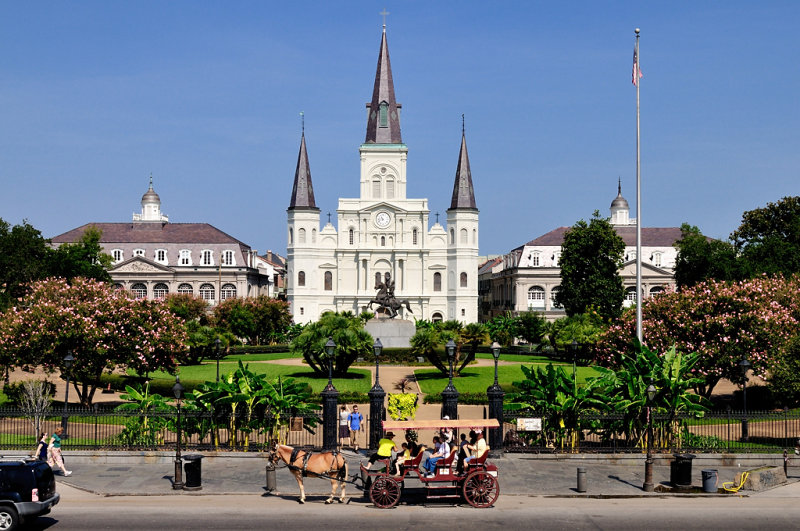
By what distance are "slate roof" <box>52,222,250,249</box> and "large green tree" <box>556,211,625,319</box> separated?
52.2 metres

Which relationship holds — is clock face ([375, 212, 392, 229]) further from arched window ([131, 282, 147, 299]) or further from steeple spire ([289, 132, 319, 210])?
arched window ([131, 282, 147, 299])

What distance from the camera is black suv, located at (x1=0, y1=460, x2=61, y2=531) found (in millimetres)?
16750

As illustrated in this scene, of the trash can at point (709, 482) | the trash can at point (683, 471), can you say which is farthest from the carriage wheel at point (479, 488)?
the trash can at point (709, 482)

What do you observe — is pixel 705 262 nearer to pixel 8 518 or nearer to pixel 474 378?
pixel 474 378

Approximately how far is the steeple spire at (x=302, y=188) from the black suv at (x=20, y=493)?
3471 inches

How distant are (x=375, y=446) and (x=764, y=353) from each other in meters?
19.0

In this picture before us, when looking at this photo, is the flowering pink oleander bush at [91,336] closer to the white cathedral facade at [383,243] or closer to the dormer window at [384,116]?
the white cathedral facade at [383,243]

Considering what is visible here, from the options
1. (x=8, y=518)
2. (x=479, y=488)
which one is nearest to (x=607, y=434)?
(x=479, y=488)

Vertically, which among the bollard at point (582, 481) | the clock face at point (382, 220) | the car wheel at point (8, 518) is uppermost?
the clock face at point (382, 220)

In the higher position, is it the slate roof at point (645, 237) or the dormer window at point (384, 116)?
the dormer window at point (384, 116)

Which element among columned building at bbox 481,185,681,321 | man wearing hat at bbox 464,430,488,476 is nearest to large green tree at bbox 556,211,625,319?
columned building at bbox 481,185,681,321

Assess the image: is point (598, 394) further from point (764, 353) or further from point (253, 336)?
point (253, 336)

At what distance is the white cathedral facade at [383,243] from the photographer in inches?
4129

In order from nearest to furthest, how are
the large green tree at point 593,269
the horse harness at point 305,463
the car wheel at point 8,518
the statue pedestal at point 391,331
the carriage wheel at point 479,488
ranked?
the car wheel at point 8,518 → the carriage wheel at point 479,488 → the horse harness at point 305,463 → the statue pedestal at point 391,331 → the large green tree at point 593,269
